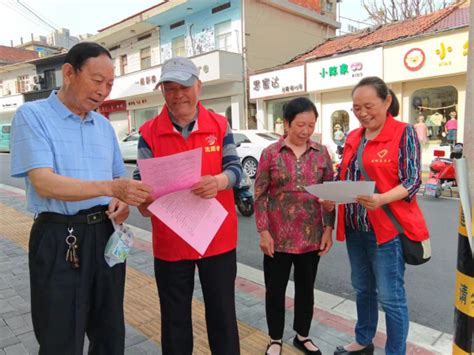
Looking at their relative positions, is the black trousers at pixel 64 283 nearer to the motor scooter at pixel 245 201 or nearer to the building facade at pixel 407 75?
the motor scooter at pixel 245 201

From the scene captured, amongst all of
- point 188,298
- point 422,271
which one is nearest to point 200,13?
point 422,271

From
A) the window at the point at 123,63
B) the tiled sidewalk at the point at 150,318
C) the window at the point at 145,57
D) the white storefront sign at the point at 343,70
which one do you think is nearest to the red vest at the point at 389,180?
the tiled sidewalk at the point at 150,318

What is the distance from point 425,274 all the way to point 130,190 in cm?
363

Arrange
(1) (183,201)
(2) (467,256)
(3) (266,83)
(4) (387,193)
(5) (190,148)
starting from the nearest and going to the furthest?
(2) (467,256) < (1) (183,201) < (5) (190,148) < (4) (387,193) < (3) (266,83)

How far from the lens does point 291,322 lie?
3055mm

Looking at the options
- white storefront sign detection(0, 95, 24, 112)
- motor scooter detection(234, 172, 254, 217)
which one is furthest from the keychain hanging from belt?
white storefront sign detection(0, 95, 24, 112)

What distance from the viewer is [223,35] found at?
1830cm

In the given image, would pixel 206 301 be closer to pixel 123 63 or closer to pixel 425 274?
pixel 425 274

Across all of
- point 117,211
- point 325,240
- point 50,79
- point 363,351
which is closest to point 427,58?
point 325,240

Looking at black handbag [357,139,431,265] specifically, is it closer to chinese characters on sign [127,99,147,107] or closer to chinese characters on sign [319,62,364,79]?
chinese characters on sign [319,62,364,79]

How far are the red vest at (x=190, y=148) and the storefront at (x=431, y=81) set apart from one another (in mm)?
11307

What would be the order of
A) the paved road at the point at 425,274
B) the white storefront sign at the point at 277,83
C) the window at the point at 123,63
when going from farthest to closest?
the window at the point at 123,63 < the white storefront sign at the point at 277,83 < the paved road at the point at 425,274

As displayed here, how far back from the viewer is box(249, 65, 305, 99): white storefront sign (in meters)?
15.1

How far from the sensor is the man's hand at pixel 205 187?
5.92ft
